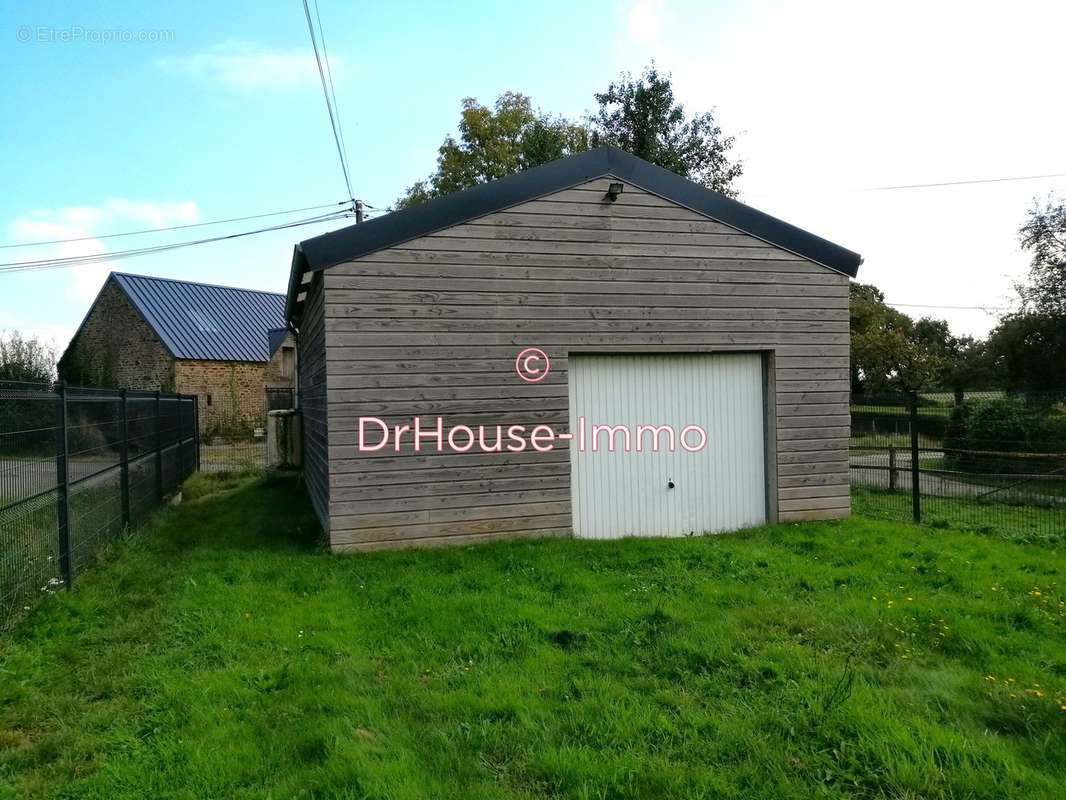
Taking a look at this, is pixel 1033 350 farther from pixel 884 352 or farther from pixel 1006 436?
pixel 1006 436

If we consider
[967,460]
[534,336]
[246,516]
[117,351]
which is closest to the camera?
[534,336]

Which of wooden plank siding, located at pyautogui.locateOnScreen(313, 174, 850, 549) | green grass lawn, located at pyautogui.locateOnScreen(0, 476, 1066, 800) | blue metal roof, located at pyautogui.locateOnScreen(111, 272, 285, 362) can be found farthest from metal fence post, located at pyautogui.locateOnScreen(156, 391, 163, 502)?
blue metal roof, located at pyautogui.locateOnScreen(111, 272, 285, 362)

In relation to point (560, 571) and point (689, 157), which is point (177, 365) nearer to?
point (689, 157)

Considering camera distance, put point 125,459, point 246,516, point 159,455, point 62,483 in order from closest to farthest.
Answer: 1. point 62,483
2. point 125,459
3. point 246,516
4. point 159,455

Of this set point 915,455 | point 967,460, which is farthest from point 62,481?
point 967,460

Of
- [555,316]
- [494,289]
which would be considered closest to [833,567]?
[555,316]

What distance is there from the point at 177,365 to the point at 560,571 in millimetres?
24433

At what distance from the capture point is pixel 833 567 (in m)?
6.21

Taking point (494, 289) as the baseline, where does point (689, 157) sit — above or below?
above

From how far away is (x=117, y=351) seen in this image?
28.4 metres

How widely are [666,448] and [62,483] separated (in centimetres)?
579

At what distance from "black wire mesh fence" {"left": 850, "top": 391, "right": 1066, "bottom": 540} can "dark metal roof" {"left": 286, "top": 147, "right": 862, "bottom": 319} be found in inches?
89.5

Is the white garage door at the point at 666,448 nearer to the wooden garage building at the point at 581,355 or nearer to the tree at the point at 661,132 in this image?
the wooden garage building at the point at 581,355

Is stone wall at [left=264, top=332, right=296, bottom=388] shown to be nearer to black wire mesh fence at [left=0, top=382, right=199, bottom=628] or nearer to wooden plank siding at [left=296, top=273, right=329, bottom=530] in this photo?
wooden plank siding at [left=296, top=273, right=329, bottom=530]
